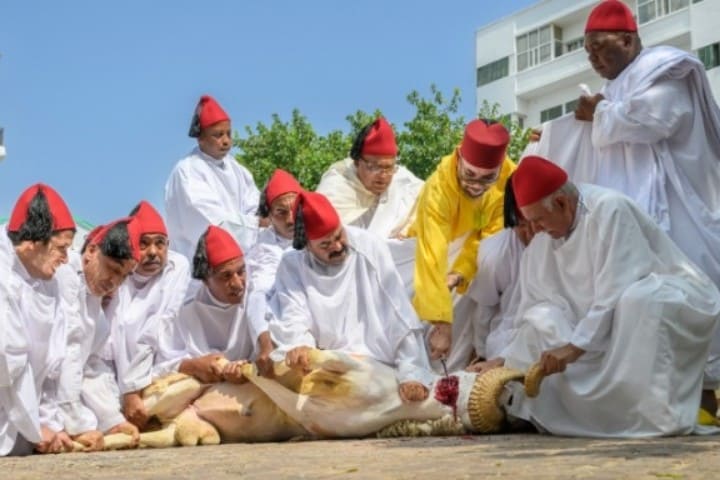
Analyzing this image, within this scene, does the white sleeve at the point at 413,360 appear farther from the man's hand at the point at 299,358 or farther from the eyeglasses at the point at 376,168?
the eyeglasses at the point at 376,168

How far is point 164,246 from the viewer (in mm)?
8688

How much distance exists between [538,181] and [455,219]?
57.6 inches

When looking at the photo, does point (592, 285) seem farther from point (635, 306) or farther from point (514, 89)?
point (514, 89)

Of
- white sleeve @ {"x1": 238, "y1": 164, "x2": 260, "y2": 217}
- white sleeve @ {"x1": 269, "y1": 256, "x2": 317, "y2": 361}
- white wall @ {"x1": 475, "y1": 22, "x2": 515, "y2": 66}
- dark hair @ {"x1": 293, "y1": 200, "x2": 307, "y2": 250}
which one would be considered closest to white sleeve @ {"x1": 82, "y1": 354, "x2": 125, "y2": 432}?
white sleeve @ {"x1": 269, "y1": 256, "x2": 317, "y2": 361}

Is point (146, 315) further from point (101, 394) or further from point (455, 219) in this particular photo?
point (455, 219)

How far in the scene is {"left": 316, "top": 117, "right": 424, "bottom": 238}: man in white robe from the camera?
30.4 feet

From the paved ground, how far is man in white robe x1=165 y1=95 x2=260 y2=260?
3545 mm

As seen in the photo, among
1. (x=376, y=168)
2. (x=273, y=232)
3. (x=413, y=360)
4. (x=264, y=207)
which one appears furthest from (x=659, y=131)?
(x=264, y=207)

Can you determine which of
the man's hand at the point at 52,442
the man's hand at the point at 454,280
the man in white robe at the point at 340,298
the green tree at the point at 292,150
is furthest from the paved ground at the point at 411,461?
the green tree at the point at 292,150

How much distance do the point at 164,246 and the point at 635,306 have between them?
3.50m

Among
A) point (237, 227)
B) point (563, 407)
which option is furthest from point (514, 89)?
point (563, 407)

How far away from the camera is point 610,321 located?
6.84 metres

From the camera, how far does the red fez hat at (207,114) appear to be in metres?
10.3

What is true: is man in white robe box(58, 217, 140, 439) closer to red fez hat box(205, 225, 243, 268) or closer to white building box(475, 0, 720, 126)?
red fez hat box(205, 225, 243, 268)
